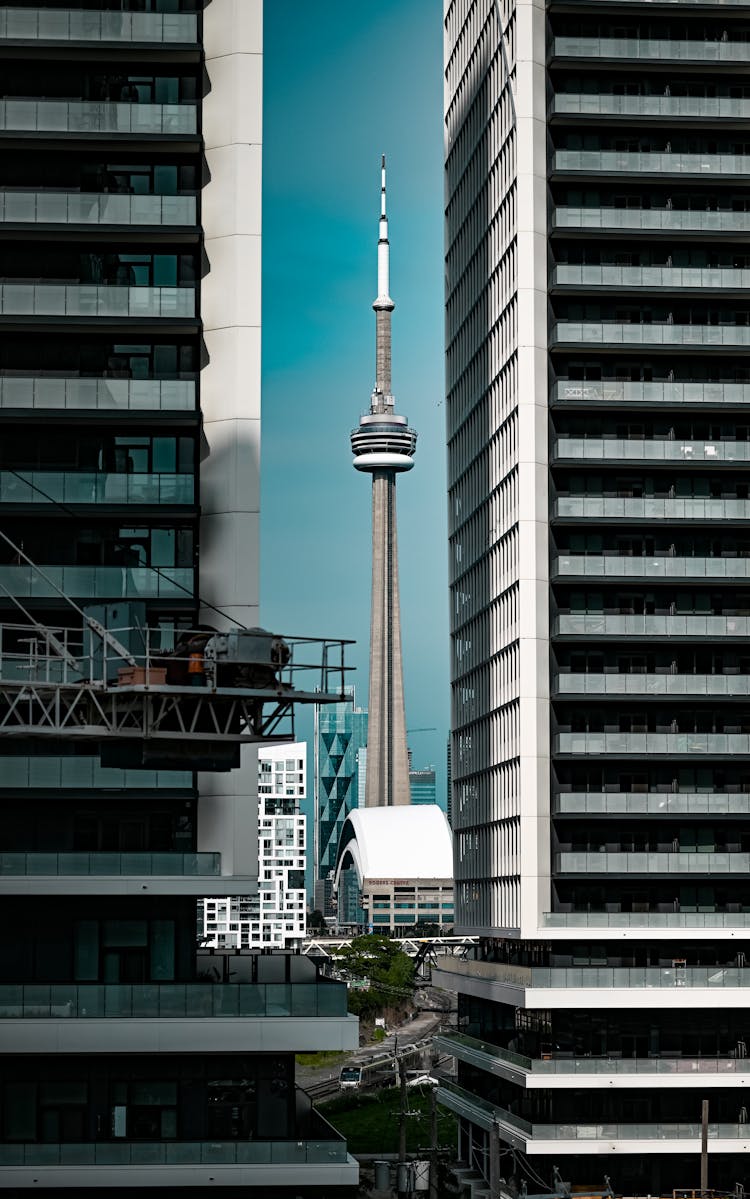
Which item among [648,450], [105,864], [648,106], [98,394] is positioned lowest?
[105,864]

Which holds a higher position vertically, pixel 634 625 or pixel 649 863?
pixel 634 625

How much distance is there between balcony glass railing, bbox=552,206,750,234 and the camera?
9188cm

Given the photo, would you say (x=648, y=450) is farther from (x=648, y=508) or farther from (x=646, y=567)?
(x=646, y=567)

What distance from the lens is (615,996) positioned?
8600cm

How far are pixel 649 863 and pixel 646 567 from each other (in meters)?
13.9

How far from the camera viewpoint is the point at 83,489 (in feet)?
210

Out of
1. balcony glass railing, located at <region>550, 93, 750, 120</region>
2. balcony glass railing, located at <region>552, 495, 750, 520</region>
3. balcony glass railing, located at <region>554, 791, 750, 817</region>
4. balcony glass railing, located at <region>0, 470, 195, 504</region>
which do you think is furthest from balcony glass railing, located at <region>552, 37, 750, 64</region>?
balcony glass railing, located at <region>0, 470, 195, 504</region>

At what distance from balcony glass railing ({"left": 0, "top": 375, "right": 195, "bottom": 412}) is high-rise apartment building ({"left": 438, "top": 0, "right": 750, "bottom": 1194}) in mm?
30400

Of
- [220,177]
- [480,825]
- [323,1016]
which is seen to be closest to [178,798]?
[323,1016]

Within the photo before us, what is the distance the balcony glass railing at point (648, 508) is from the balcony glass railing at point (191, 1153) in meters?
41.0

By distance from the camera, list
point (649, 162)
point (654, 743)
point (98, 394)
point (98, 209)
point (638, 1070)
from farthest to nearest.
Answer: point (649, 162) → point (654, 743) → point (638, 1070) → point (98, 209) → point (98, 394)

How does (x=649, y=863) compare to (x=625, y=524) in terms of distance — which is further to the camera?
(x=625, y=524)

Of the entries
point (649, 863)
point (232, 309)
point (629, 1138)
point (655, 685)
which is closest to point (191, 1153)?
point (232, 309)

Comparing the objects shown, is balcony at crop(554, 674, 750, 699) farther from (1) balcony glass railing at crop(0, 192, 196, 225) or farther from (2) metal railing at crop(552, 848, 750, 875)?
(1) balcony glass railing at crop(0, 192, 196, 225)
